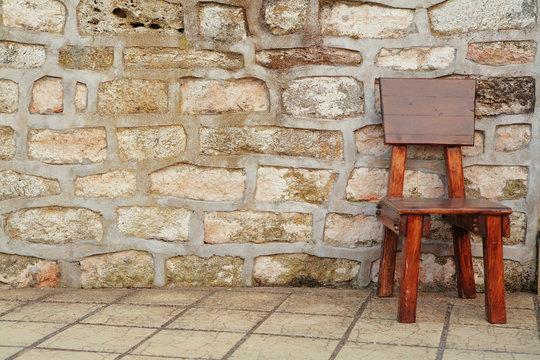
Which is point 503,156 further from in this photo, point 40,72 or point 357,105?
point 40,72

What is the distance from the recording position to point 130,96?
3.17 metres

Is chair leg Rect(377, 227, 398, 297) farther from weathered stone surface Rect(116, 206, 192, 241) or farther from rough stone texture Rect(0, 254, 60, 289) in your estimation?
rough stone texture Rect(0, 254, 60, 289)

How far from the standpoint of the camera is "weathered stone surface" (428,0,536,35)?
9.95 feet

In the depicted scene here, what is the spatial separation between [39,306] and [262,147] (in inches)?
48.7

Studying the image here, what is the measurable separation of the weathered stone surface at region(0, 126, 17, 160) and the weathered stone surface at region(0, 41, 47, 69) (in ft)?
0.99

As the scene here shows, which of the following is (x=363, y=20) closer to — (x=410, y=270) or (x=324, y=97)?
(x=324, y=97)

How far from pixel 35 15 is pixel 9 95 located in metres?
0.40

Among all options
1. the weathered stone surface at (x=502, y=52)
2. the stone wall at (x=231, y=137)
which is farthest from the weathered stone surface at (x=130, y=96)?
the weathered stone surface at (x=502, y=52)

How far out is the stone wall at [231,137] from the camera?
10.2 feet

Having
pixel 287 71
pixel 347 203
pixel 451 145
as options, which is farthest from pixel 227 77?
pixel 451 145

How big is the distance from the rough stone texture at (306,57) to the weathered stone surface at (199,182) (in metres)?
0.54

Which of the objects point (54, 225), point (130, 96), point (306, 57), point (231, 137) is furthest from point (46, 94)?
point (306, 57)

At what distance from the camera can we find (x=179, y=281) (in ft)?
10.7

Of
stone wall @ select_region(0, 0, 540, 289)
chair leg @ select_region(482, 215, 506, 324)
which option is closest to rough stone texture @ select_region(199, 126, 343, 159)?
stone wall @ select_region(0, 0, 540, 289)
